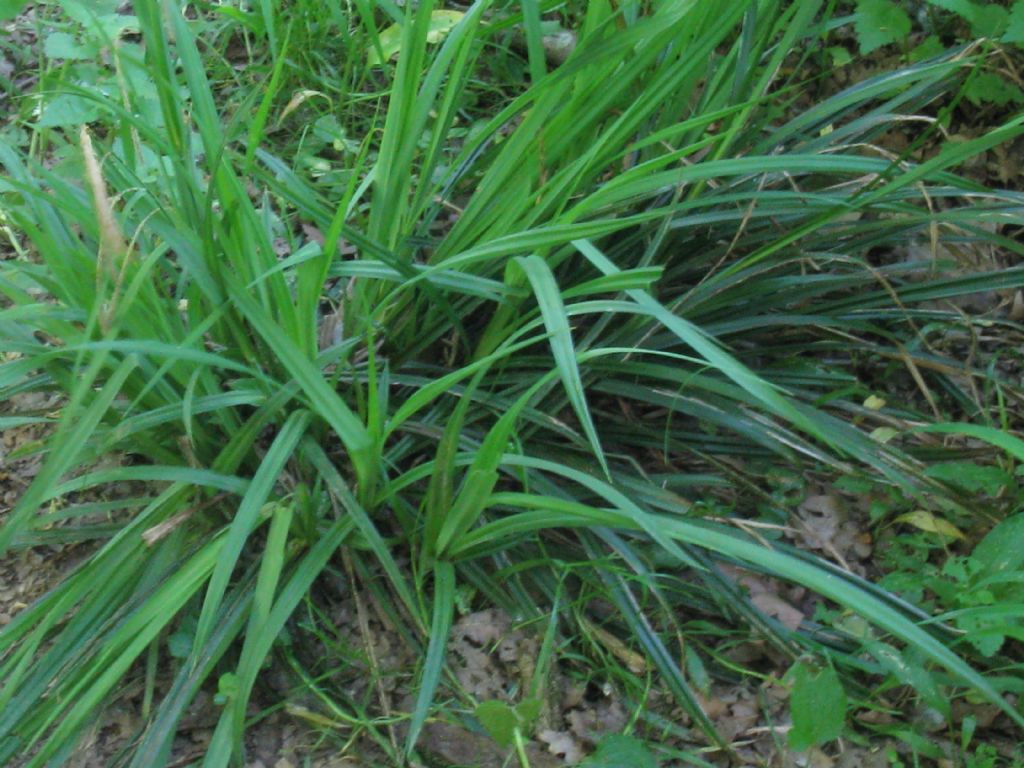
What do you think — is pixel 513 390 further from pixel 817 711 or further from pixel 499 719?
pixel 817 711

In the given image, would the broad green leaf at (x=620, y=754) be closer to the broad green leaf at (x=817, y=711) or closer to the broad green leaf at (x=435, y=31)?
the broad green leaf at (x=817, y=711)

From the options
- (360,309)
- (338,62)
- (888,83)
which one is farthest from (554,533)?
(338,62)

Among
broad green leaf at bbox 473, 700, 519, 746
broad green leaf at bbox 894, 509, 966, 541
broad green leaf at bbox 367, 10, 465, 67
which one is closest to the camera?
broad green leaf at bbox 473, 700, 519, 746

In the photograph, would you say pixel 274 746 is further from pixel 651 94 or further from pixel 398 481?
pixel 651 94

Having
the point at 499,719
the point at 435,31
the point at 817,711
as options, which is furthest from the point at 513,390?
the point at 435,31

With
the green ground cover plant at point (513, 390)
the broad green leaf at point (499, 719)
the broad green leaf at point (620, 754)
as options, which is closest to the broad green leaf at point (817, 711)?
the green ground cover plant at point (513, 390)

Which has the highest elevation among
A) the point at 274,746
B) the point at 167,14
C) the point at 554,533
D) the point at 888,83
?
the point at 167,14

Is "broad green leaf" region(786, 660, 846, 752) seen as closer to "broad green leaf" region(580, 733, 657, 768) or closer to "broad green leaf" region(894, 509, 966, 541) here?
"broad green leaf" region(580, 733, 657, 768)

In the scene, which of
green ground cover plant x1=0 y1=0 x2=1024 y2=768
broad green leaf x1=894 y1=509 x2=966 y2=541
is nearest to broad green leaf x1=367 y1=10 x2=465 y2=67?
green ground cover plant x1=0 y1=0 x2=1024 y2=768
